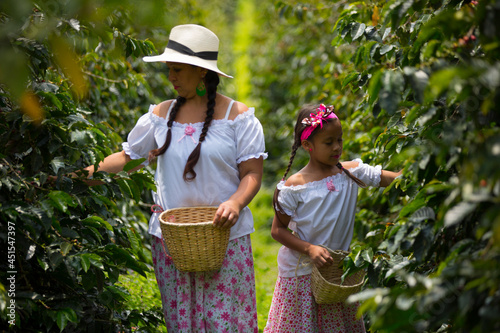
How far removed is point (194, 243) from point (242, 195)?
0.33 metres

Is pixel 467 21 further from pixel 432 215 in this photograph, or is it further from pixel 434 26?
pixel 432 215

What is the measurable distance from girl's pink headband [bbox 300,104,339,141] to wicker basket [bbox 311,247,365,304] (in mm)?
599

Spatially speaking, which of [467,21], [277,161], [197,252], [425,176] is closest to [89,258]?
[197,252]

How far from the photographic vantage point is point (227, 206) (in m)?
2.45

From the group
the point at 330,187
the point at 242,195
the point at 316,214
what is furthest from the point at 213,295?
the point at 330,187

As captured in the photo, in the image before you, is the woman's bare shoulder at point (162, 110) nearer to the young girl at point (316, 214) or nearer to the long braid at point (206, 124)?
the long braid at point (206, 124)

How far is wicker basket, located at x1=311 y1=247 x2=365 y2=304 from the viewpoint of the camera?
8.34ft

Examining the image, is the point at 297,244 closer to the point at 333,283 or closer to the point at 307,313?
the point at 333,283

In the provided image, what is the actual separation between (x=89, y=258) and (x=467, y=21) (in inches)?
61.8

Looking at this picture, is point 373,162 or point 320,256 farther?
point 373,162

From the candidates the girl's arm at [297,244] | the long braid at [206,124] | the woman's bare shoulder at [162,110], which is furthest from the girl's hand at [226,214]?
the woman's bare shoulder at [162,110]

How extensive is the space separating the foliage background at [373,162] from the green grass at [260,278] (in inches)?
3.6

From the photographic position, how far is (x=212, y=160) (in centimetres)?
262

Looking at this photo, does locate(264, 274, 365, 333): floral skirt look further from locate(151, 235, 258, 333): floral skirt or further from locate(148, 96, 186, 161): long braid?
locate(148, 96, 186, 161): long braid
